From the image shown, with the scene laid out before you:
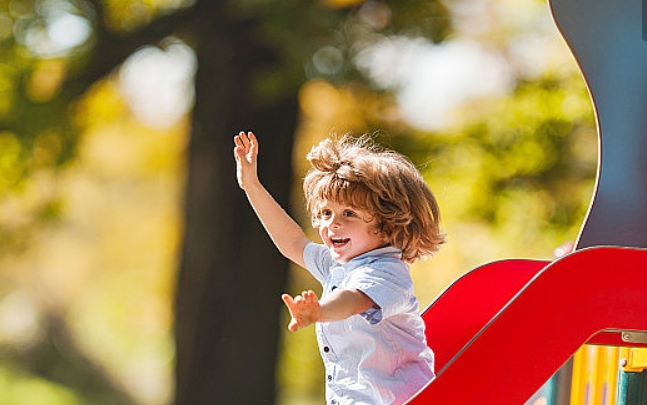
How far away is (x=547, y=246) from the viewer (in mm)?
8953

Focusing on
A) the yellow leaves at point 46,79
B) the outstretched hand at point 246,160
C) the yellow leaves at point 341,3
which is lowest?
the outstretched hand at point 246,160

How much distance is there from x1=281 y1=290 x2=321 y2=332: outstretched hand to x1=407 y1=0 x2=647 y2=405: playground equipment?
0.84 feet

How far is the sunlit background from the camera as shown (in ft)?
23.9

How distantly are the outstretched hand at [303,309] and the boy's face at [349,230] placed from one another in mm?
440

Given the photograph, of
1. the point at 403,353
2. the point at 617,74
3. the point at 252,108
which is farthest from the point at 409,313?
the point at 252,108

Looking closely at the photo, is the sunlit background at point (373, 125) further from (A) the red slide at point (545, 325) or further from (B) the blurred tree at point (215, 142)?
(A) the red slide at point (545, 325)

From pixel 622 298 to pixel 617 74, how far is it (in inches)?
27.3

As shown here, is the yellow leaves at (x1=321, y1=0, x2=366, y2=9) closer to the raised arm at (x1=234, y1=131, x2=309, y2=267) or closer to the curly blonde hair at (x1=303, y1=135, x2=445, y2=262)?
the raised arm at (x1=234, y1=131, x2=309, y2=267)

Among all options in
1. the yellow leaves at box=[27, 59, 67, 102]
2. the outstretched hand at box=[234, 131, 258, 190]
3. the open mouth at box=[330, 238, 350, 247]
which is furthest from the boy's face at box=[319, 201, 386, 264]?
the yellow leaves at box=[27, 59, 67, 102]

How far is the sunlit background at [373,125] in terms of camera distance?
7.29 m

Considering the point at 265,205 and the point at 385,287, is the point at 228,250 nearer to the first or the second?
the point at 265,205

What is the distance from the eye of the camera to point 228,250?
7.00 metres

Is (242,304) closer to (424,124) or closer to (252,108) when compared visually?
(252,108)

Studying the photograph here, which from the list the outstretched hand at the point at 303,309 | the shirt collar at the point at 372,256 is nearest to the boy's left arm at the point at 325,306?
the outstretched hand at the point at 303,309
